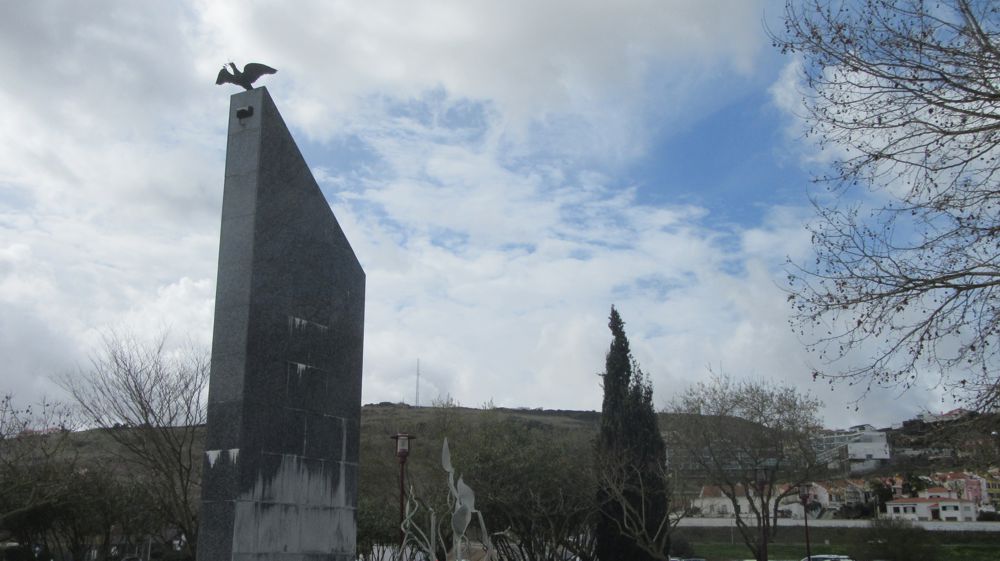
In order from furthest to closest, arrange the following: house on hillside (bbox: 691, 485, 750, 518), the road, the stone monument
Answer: house on hillside (bbox: 691, 485, 750, 518), the road, the stone monument

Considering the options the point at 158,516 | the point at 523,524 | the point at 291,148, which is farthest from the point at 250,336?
the point at 158,516

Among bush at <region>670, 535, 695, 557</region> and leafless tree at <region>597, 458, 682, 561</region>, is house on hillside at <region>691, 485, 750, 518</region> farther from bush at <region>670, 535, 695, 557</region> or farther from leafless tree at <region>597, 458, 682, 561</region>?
leafless tree at <region>597, 458, 682, 561</region>

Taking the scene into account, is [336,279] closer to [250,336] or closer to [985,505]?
[250,336]

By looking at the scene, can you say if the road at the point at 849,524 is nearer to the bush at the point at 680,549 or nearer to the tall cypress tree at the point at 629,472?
the bush at the point at 680,549

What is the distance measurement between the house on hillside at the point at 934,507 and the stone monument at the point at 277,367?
6594 cm

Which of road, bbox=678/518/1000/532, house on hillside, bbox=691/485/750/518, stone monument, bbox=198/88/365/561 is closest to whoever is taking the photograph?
stone monument, bbox=198/88/365/561

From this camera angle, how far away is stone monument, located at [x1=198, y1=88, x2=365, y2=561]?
27.9 feet

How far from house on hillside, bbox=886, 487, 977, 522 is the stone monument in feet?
216

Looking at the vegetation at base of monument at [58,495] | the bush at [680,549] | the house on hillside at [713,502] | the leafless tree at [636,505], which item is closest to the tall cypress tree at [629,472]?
the leafless tree at [636,505]

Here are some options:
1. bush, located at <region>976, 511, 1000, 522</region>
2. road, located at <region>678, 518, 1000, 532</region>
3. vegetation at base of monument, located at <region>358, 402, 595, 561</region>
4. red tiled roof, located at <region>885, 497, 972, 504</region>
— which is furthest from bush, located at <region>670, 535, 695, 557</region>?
red tiled roof, located at <region>885, 497, 972, 504</region>

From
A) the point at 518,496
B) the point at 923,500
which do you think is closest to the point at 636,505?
the point at 518,496

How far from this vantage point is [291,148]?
986 cm

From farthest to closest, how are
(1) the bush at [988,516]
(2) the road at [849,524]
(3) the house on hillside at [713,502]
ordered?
(1) the bush at [988,516] → (3) the house on hillside at [713,502] → (2) the road at [849,524]

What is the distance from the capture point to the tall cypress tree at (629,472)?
81.0 ft
